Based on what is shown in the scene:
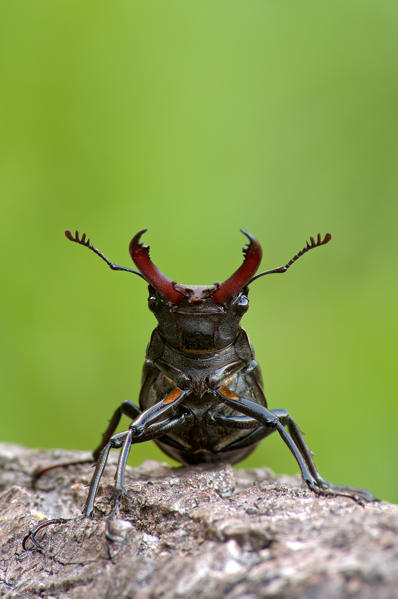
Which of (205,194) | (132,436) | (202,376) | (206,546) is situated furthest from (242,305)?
(205,194)

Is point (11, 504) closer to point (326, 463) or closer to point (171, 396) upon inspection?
point (171, 396)

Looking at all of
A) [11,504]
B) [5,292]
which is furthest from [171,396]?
[5,292]

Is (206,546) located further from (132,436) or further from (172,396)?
(172,396)

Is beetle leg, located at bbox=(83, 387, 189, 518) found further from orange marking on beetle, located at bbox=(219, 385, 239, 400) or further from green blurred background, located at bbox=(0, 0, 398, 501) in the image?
green blurred background, located at bbox=(0, 0, 398, 501)

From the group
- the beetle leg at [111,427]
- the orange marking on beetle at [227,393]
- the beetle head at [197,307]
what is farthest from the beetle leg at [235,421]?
the beetle leg at [111,427]

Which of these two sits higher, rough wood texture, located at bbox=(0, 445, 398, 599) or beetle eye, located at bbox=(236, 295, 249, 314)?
beetle eye, located at bbox=(236, 295, 249, 314)

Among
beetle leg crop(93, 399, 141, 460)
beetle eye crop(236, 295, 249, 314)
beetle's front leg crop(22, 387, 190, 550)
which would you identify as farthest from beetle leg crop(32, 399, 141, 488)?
beetle eye crop(236, 295, 249, 314)
